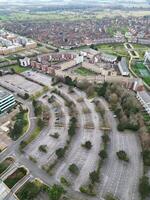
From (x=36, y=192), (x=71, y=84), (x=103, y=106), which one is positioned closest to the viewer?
(x=36, y=192)

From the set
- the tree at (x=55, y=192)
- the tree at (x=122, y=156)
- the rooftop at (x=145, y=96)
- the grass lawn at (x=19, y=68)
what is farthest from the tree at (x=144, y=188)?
the grass lawn at (x=19, y=68)

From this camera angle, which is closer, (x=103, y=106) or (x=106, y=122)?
(x=106, y=122)

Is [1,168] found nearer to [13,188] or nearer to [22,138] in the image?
[13,188]

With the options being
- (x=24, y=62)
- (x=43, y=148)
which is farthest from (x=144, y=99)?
(x=24, y=62)

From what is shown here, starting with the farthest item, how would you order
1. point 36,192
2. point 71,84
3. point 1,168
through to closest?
point 71,84
point 1,168
point 36,192

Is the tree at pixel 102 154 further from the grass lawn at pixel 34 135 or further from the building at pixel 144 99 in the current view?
the building at pixel 144 99

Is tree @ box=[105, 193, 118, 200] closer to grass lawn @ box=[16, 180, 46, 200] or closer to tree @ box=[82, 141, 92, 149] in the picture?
grass lawn @ box=[16, 180, 46, 200]

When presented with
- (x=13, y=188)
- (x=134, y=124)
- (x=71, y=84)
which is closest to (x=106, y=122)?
(x=134, y=124)
